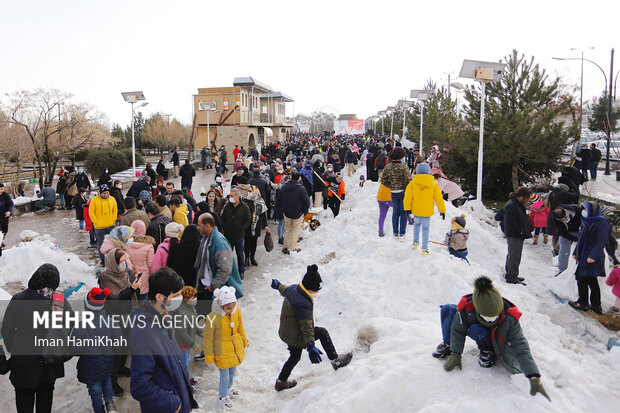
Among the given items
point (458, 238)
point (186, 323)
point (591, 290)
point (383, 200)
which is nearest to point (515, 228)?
point (458, 238)

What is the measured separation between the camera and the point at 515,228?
812 centimetres

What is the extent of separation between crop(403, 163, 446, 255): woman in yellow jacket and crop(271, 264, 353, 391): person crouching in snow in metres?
3.70

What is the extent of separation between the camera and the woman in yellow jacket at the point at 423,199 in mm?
8078

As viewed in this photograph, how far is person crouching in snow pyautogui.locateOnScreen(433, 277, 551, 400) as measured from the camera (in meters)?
3.84

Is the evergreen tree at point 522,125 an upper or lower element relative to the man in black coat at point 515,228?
upper

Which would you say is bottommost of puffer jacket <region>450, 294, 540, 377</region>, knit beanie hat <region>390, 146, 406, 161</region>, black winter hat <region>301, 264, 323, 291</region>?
puffer jacket <region>450, 294, 540, 377</region>

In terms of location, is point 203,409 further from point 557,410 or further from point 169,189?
point 169,189

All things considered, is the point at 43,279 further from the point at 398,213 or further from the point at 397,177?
the point at 398,213

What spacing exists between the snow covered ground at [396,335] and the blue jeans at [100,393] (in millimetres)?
341

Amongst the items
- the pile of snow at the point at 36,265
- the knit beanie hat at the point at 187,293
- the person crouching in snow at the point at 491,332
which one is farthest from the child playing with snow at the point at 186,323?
the pile of snow at the point at 36,265

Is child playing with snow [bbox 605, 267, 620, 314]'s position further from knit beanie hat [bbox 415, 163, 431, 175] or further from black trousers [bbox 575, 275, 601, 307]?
knit beanie hat [bbox 415, 163, 431, 175]

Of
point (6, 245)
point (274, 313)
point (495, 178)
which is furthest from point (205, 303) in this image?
point (495, 178)

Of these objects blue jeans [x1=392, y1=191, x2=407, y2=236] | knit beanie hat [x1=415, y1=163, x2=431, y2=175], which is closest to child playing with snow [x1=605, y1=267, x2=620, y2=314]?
knit beanie hat [x1=415, y1=163, x2=431, y2=175]

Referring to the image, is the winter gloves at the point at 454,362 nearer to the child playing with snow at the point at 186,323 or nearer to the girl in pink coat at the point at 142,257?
the child playing with snow at the point at 186,323
